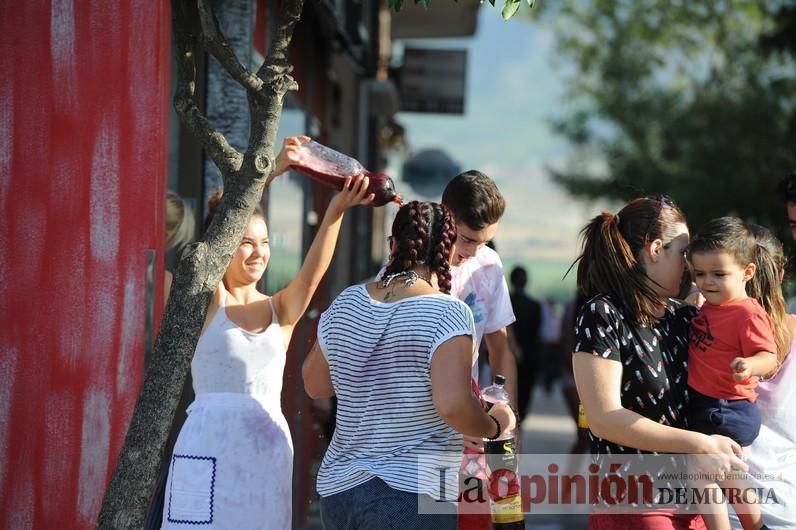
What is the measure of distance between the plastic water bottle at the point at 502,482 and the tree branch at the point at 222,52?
136 centimetres

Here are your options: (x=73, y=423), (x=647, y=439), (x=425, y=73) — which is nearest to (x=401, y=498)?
(x=647, y=439)

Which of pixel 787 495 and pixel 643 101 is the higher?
pixel 643 101

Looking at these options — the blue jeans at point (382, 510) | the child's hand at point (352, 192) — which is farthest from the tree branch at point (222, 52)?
the blue jeans at point (382, 510)

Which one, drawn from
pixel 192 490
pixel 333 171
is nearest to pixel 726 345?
pixel 333 171

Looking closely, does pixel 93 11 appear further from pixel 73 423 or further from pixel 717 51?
pixel 717 51

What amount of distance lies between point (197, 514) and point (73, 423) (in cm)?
128

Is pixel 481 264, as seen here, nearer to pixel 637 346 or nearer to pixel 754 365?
pixel 637 346

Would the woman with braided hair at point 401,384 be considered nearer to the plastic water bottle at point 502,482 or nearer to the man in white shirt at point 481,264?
the plastic water bottle at point 502,482

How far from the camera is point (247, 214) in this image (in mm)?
4074

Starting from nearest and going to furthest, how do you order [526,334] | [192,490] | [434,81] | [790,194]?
[192,490]
[790,194]
[526,334]
[434,81]

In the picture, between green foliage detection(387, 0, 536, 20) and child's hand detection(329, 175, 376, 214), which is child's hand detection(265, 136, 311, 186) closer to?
child's hand detection(329, 175, 376, 214)

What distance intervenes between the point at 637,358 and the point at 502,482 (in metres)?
0.75

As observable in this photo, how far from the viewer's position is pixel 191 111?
414cm

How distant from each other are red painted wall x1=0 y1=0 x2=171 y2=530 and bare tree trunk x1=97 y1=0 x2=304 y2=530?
1.30m
